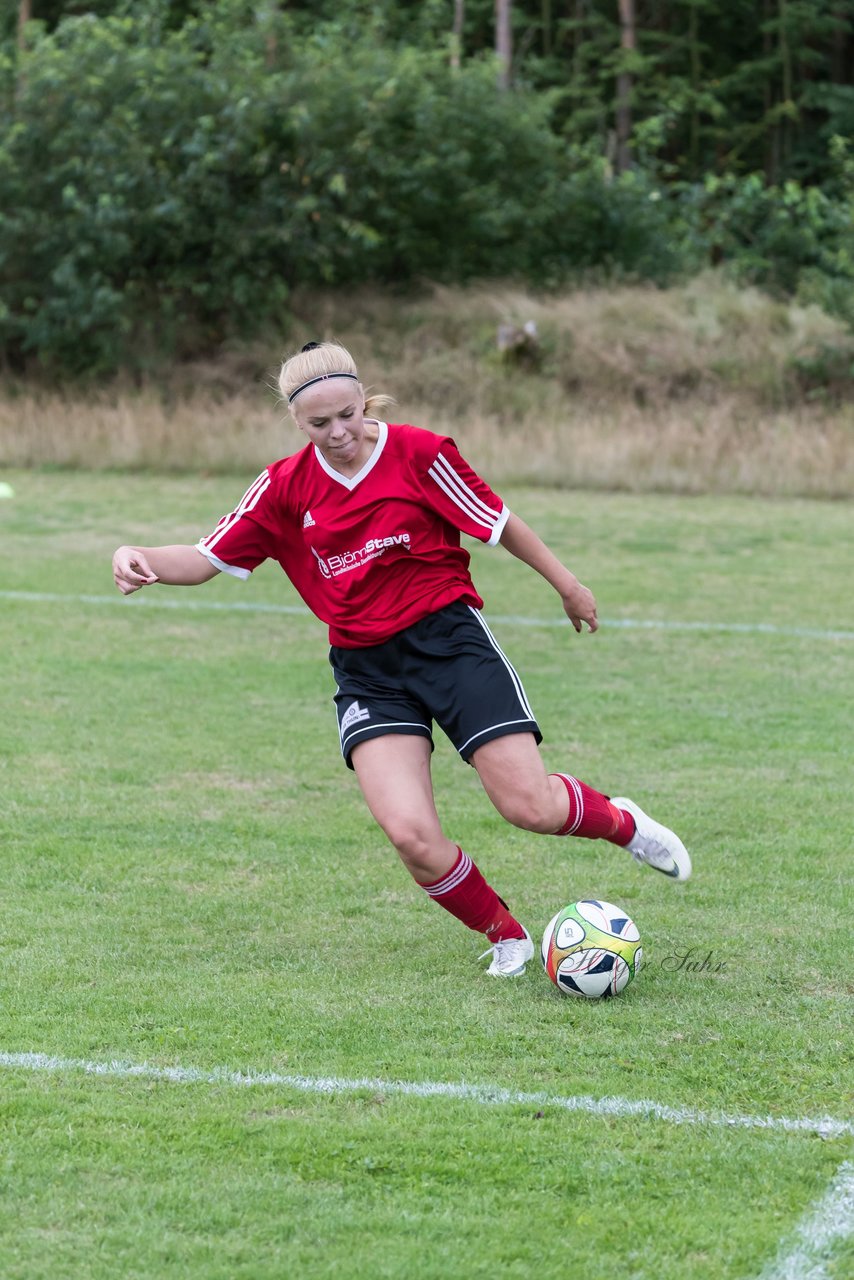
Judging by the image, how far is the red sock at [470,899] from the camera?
14.8 ft

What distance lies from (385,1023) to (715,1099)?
91 centimetres

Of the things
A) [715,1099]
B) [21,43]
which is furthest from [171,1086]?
[21,43]

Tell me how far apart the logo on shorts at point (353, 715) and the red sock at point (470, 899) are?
0.48m

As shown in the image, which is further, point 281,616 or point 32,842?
point 281,616

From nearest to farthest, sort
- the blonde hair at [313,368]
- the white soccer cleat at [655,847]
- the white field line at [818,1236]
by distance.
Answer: the white field line at [818,1236]
the blonde hair at [313,368]
the white soccer cleat at [655,847]

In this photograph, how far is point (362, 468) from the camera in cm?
459

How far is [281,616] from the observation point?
10758 millimetres

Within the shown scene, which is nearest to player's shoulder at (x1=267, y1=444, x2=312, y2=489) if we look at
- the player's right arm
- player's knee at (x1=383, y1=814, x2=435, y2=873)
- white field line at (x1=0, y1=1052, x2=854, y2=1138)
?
the player's right arm

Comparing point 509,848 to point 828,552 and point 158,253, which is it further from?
point 158,253

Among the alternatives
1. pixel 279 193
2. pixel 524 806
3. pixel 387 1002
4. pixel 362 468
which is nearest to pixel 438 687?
pixel 524 806

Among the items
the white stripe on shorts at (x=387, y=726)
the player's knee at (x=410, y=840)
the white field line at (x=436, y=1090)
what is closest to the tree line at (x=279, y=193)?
the white stripe on shorts at (x=387, y=726)

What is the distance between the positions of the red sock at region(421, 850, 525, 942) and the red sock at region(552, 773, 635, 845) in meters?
0.28

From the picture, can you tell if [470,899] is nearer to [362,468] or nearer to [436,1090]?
[436,1090]

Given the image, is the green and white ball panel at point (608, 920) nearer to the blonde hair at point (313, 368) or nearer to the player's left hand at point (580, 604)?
the player's left hand at point (580, 604)
